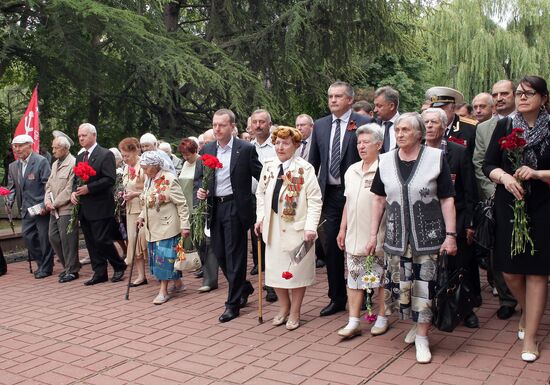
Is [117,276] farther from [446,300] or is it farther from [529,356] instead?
[529,356]

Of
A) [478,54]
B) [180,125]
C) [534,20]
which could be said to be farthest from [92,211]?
[534,20]

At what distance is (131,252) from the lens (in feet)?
25.9

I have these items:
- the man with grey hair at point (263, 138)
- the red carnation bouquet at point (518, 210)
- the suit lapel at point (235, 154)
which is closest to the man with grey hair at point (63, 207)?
the man with grey hair at point (263, 138)

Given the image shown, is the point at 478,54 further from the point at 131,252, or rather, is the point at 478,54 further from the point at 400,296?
the point at 400,296

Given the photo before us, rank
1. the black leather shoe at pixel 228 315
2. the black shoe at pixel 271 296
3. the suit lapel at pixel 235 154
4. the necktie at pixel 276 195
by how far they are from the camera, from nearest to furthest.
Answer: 1. the necktie at pixel 276 195
2. the black leather shoe at pixel 228 315
3. the suit lapel at pixel 235 154
4. the black shoe at pixel 271 296

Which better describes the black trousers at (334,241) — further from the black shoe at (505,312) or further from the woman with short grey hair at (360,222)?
the black shoe at (505,312)

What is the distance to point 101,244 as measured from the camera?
7.98 meters

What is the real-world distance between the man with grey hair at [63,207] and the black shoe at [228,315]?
10.3ft

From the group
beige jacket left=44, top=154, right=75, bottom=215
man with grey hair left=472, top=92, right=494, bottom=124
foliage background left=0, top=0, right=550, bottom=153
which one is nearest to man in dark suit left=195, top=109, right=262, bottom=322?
man with grey hair left=472, top=92, right=494, bottom=124

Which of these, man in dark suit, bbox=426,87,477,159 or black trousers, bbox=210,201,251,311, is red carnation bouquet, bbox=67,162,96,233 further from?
man in dark suit, bbox=426,87,477,159

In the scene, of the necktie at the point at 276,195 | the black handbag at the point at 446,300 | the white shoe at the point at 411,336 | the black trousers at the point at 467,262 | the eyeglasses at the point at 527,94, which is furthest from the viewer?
the necktie at the point at 276,195

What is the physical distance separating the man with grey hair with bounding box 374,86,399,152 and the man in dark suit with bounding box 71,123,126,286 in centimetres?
372

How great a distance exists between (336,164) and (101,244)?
11.9 ft

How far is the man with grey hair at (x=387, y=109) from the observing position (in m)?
5.96
